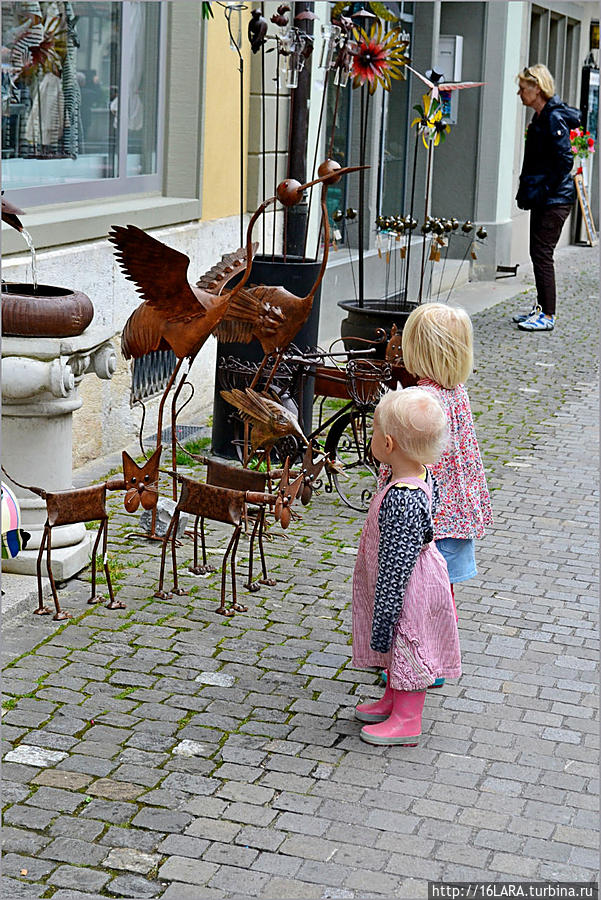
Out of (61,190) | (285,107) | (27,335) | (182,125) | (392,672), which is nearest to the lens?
(392,672)

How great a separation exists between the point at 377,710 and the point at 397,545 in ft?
1.95

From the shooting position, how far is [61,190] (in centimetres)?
703

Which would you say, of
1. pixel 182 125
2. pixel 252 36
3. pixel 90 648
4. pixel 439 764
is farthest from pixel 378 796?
pixel 182 125

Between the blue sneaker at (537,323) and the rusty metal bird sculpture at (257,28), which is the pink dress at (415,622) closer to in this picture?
the rusty metal bird sculpture at (257,28)

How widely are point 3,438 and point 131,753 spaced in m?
1.70

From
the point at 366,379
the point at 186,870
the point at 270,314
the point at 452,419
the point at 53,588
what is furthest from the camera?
the point at 366,379

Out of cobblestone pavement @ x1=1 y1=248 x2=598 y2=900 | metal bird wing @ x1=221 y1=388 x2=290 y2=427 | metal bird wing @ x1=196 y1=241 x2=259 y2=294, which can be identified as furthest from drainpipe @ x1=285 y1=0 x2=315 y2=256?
cobblestone pavement @ x1=1 y1=248 x2=598 y2=900

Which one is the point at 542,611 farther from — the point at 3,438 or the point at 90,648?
the point at 3,438

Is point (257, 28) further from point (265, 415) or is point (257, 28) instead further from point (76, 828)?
point (76, 828)

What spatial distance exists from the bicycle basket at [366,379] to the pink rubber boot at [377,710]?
215cm

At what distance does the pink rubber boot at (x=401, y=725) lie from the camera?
3.87 metres

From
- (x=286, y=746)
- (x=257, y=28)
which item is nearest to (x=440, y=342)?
(x=286, y=746)

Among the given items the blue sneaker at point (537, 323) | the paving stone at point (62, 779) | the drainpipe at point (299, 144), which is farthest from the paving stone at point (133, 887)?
the blue sneaker at point (537, 323)

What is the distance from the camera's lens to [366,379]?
5.91 metres
